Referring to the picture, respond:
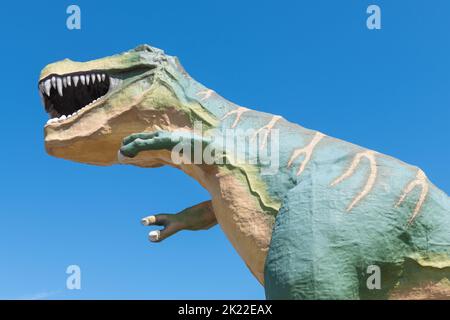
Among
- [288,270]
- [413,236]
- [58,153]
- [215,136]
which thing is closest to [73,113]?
[58,153]

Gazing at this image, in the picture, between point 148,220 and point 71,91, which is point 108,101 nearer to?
point 71,91

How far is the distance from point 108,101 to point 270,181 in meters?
1.58

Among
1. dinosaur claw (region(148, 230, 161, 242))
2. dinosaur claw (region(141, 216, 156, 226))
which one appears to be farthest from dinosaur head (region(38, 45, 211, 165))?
dinosaur claw (region(148, 230, 161, 242))

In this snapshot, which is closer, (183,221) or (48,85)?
(183,221)

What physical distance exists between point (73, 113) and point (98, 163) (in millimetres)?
455

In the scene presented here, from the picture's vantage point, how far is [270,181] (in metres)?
5.14

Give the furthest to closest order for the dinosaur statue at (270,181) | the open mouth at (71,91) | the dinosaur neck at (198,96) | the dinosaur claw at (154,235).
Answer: the open mouth at (71,91), the dinosaur claw at (154,235), the dinosaur neck at (198,96), the dinosaur statue at (270,181)

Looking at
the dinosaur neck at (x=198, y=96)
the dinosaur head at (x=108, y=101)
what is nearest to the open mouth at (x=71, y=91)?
the dinosaur head at (x=108, y=101)

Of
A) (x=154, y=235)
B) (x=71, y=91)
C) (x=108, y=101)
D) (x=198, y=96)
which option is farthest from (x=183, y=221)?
(x=71, y=91)

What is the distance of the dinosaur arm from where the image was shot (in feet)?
19.5

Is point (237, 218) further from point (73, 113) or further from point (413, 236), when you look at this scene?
point (73, 113)

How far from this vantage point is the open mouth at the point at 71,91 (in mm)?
6070

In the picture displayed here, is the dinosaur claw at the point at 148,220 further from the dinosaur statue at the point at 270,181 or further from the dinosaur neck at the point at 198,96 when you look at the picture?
the dinosaur neck at the point at 198,96

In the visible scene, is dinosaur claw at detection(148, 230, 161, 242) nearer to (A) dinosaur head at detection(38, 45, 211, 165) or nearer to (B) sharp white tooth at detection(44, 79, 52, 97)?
(A) dinosaur head at detection(38, 45, 211, 165)
